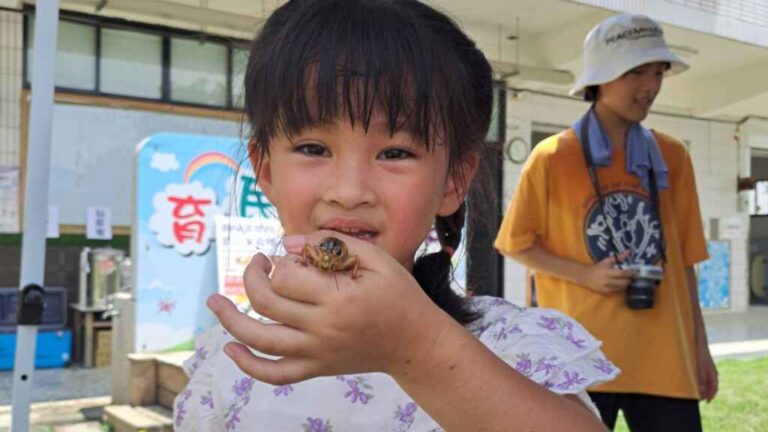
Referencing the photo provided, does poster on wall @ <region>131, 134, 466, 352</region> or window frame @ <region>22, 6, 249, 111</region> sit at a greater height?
window frame @ <region>22, 6, 249, 111</region>

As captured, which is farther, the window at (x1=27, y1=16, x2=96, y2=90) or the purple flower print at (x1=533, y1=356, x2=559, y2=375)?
the window at (x1=27, y1=16, x2=96, y2=90)

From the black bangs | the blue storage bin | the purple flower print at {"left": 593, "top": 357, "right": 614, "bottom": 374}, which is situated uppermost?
the black bangs

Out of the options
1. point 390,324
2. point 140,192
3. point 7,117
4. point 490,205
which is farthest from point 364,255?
point 7,117

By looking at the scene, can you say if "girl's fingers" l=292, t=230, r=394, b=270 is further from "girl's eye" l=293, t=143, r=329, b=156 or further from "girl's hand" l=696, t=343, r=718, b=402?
"girl's hand" l=696, t=343, r=718, b=402

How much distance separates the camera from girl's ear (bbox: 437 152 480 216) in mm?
1219

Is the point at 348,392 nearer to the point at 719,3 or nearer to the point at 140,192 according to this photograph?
the point at 140,192

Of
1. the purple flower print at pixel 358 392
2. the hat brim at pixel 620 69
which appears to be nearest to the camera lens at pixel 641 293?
the hat brim at pixel 620 69

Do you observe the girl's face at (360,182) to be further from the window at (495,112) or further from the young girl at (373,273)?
the window at (495,112)

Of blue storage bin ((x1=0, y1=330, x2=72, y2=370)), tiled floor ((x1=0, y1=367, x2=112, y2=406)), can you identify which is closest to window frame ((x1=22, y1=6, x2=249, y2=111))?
blue storage bin ((x1=0, y1=330, x2=72, y2=370))

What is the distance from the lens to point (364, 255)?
775 millimetres

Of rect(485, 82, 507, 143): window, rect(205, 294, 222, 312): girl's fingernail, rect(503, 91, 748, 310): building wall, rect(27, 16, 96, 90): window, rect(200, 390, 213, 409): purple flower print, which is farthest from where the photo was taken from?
rect(503, 91, 748, 310): building wall

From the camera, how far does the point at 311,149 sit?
105cm

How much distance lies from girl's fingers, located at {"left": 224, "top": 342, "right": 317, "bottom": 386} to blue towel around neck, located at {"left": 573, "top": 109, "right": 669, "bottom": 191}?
71.2 inches

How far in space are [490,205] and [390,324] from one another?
3.07 feet
